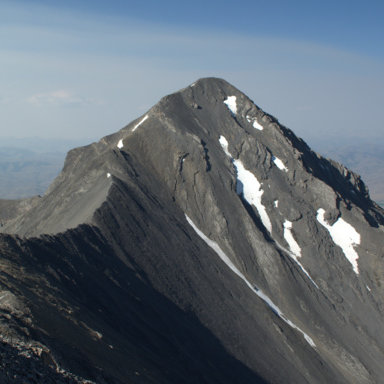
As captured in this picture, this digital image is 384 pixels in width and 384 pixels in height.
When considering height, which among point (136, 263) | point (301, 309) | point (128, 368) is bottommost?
point (301, 309)

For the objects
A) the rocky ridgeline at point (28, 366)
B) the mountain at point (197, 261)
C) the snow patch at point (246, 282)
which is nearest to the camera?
the rocky ridgeline at point (28, 366)

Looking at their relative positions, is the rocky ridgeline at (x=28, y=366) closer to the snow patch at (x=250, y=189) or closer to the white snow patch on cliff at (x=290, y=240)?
the white snow patch on cliff at (x=290, y=240)

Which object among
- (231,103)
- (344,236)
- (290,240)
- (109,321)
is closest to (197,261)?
(290,240)

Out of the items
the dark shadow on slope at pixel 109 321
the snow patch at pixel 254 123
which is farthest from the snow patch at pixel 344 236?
the dark shadow on slope at pixel 109 321

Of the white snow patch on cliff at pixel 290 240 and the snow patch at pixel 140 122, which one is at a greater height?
the snow patch at pixel 140 122

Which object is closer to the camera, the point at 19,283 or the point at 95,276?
the point at 19,283

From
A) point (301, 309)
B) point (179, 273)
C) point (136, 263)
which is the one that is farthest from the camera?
point (301, 309)

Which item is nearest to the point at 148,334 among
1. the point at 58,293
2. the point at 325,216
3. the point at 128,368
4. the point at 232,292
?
the point at 58,293

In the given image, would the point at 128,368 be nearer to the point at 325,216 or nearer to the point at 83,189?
the point at 83,189
